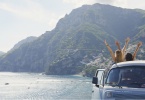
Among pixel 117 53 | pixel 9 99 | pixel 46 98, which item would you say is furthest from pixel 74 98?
pixel 117 53

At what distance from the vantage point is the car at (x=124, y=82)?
8562mm

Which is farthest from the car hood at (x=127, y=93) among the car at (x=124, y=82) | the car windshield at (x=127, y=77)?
the car windshield at (x=127, y=77)

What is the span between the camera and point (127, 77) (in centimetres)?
951

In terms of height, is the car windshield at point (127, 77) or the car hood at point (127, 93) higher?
the car windshield at point (127, 77)

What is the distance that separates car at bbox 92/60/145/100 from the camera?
8562 millimetres

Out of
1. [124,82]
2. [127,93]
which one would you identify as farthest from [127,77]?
[127,93]

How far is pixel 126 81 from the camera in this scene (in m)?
9.37

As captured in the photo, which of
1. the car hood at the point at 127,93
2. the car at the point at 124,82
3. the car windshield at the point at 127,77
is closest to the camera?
the car hood at the point at 127,93

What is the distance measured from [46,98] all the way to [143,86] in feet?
297

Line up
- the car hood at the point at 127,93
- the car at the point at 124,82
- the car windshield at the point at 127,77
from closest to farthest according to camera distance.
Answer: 1. the car hood at the point at 127,93
2. the car at the point at 124,82
3. the car windshield at the point at 127,77

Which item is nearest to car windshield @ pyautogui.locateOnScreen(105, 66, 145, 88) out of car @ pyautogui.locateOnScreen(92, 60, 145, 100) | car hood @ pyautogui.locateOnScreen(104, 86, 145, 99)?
car @ pyautogui.locateOnScreen(92, 60, 145, 100)

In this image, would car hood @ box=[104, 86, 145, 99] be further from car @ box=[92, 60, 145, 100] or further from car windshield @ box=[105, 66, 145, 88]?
car windshield @ box=[105, 66, 145, 88]

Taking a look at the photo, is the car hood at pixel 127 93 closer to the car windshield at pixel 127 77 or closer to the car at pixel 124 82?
the car at pixel 124 82

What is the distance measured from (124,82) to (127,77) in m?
0.23
